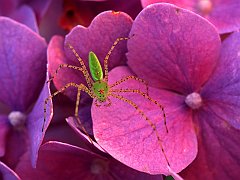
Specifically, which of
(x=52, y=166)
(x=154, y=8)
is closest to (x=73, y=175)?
(x=52, y=166)

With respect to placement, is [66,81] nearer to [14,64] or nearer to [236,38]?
[14,64]

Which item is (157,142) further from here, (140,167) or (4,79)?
(4,79)

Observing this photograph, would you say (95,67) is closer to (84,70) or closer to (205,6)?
(84,70)

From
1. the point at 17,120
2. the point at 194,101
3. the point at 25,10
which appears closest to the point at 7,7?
the point at 25,10

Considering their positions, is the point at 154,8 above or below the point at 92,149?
above

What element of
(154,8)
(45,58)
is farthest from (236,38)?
(45,58)
